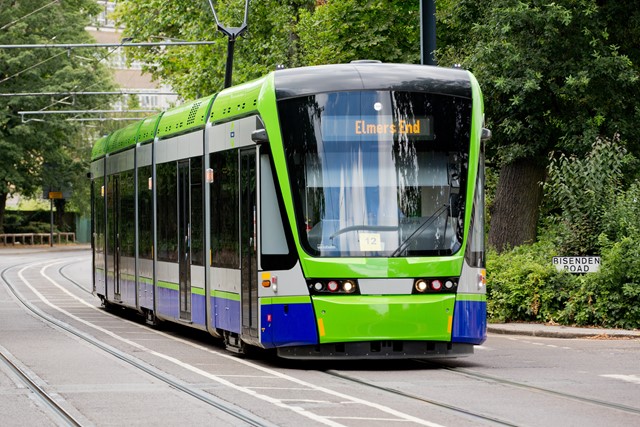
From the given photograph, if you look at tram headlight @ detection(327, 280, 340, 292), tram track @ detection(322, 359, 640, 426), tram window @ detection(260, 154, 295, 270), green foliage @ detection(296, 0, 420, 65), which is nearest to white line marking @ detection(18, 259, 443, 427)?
tram track @ detection(322, 359, 640, 426)

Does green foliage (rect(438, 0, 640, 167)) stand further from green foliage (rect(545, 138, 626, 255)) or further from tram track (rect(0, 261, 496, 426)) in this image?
tram track (rect(0, 261, 496, 426))

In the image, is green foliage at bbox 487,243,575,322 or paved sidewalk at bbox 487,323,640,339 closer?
paved sidewalk at bbox 487,323,640,339

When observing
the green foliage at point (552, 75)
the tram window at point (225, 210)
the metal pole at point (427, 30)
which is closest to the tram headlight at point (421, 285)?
the tram window at point (225, 210)

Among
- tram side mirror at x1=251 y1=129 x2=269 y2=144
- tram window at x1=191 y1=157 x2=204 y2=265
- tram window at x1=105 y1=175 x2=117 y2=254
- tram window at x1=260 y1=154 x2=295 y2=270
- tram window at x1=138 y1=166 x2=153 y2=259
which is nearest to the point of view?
tram window at x1=260 y1=154 x2=295 y2=270

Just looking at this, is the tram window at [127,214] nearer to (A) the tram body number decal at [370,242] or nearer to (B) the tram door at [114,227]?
(B) the tram door at [114,227]

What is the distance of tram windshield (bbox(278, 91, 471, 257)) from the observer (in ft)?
51.6

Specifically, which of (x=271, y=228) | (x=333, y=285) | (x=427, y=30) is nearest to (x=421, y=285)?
(x=333, y=285)

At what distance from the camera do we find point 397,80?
1620 cm

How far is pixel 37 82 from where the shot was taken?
251ft

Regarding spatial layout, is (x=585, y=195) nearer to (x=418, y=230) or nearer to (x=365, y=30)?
(x=418, y=230)

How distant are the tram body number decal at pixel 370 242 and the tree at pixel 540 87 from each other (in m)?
10.7

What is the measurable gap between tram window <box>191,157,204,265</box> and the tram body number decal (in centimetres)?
406

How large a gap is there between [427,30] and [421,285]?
31.3 feet

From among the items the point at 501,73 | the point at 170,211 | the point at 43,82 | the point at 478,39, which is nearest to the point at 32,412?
the point at 170,211
